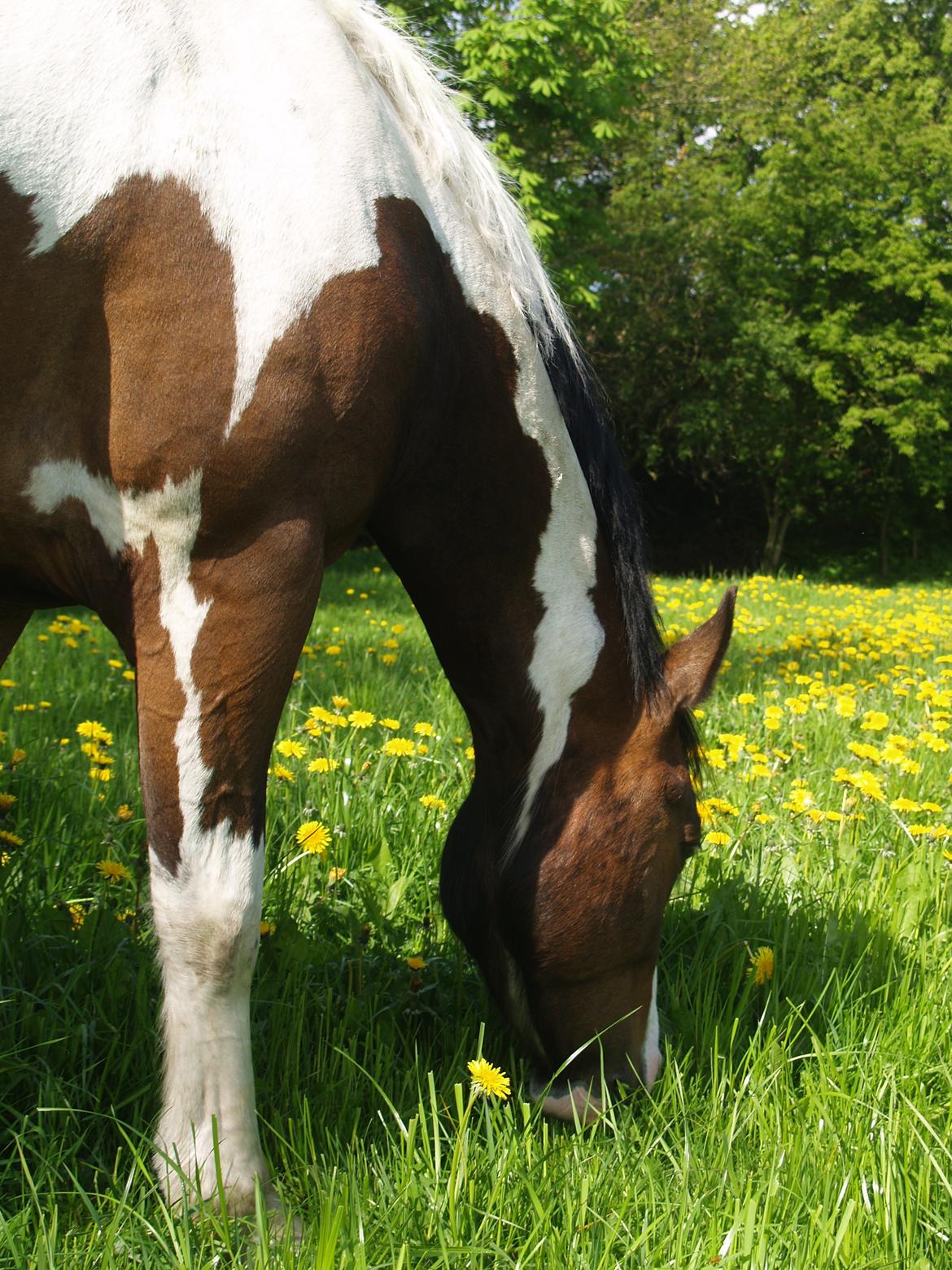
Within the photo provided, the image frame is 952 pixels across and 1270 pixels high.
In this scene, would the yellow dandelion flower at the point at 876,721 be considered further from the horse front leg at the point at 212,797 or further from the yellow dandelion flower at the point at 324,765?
the horse front leg at the point at 212,797

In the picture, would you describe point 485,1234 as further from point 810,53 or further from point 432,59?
point 810,53

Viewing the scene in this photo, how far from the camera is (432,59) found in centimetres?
219

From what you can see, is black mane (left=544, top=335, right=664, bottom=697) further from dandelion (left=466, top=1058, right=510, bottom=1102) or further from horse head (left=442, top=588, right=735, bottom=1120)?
dandelion (left=466, top=1058, right=510, bottom=1102)

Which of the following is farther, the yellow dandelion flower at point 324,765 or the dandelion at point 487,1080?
the yellow dandelion flower at point 324,765

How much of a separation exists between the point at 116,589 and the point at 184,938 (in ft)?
1.83

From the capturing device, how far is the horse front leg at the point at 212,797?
1.60 metres

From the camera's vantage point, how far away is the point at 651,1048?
2.22 meters

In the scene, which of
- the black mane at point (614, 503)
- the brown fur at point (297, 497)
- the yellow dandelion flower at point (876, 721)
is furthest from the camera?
the yellow dandelion flower at point (876, 721)

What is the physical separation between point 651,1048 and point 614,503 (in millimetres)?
1112

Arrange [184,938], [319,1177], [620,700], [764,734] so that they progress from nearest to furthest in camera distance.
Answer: [184,938]
[319,1177]
[620,700]
[764,734]

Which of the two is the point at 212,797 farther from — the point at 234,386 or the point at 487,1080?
the point at 487,1080

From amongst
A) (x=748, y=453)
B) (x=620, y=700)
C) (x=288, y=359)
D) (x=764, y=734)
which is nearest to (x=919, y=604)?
(x=764, y=734)

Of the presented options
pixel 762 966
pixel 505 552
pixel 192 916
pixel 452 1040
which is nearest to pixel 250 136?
pixel 505 552

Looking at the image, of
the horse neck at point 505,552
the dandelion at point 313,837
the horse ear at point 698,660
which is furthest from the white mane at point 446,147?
the dandelion at point 313,837
